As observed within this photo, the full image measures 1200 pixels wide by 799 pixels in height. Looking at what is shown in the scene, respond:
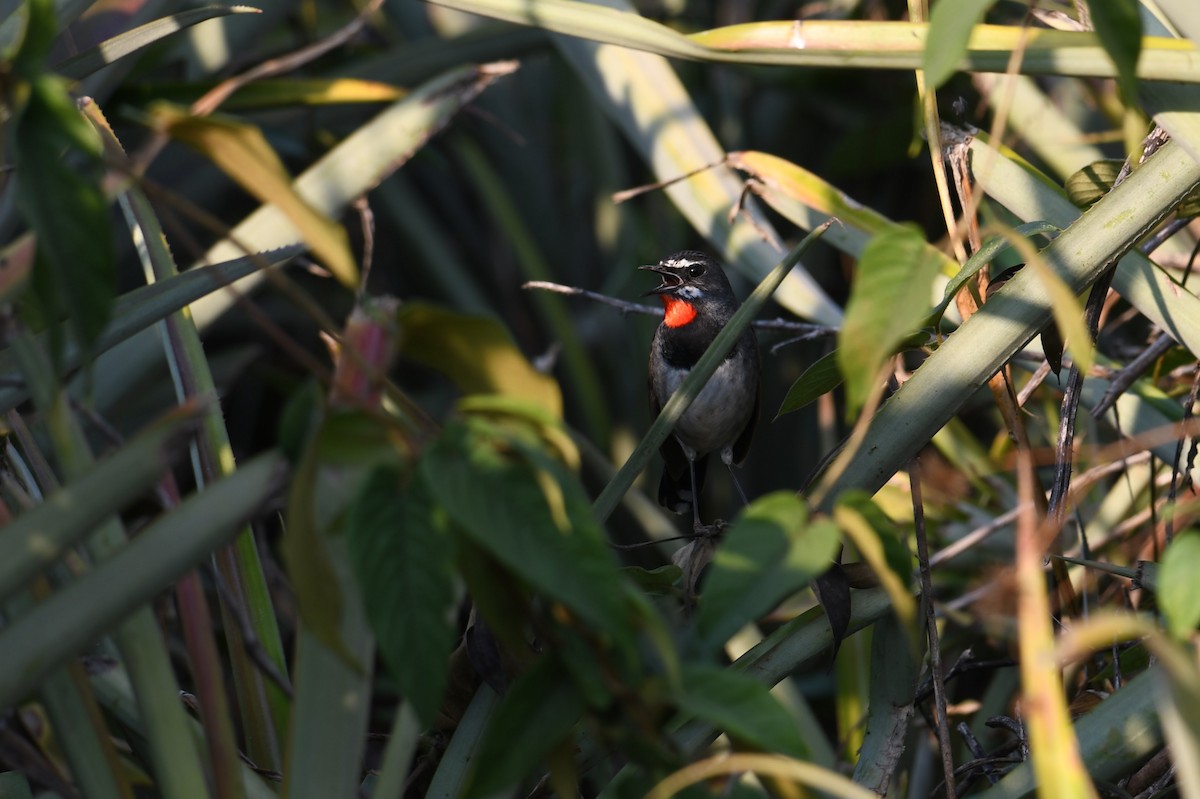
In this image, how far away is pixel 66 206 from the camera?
23.2 inches

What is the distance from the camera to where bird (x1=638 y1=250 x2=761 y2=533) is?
2561 mm

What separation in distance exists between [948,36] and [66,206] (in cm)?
49

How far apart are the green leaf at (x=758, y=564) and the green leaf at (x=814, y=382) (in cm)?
44

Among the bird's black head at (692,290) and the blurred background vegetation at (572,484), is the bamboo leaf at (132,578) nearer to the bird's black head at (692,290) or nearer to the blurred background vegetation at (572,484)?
the blurred background vegetation at (572,484)

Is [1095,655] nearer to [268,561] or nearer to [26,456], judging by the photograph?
[268,561]

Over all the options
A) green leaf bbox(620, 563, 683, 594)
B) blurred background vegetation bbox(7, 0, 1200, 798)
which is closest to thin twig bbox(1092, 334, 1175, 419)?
blurred background vegetation bbox(7, 0, 1200, 798)

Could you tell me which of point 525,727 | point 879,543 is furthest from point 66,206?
A: point 879,543

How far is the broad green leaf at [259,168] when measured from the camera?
0.63m

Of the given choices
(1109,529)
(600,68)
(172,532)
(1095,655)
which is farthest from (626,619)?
(600,68)

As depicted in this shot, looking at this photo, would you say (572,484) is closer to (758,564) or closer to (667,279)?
(758,564)

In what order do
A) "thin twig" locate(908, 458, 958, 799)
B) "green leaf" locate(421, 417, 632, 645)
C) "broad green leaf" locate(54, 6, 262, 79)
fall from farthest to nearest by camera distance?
"broad green leaf" locate(54, 6, 262, 79)
"thin twig" locate(908, 458, 958, 799)
"green leaf" locate(421, 417, 632, 645)

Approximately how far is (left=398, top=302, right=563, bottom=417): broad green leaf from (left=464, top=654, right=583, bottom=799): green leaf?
15 centimetres

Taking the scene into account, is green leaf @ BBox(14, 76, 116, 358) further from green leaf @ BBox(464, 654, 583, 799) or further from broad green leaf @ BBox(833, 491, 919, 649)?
broad green leaf @ BBox(833, 491, 919, 649)

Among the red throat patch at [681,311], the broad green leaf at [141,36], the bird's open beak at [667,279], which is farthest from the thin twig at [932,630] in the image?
the red throat patch at [681,311]
